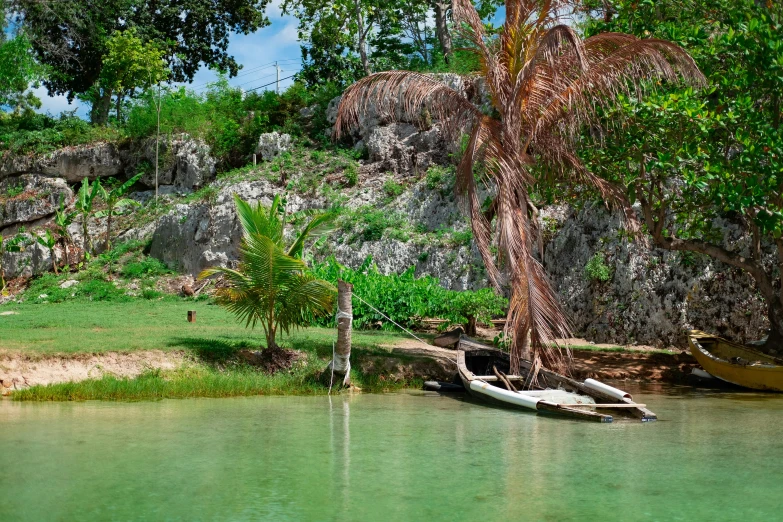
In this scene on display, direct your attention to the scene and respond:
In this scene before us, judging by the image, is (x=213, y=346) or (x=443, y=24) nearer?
(x=213, y=346)

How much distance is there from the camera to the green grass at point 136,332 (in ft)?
37.3

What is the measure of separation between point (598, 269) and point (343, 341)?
848cm

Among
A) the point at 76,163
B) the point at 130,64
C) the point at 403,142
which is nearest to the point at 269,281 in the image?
the point at 403,142

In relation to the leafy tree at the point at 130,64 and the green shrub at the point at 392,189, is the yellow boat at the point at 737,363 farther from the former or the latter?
the leafy tree at the point at 130,64

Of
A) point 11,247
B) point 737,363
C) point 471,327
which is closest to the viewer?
point 737,363

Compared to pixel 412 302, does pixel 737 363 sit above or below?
below

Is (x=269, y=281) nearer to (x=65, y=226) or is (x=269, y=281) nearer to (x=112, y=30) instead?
(x=65, y=226)

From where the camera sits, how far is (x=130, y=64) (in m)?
31.7

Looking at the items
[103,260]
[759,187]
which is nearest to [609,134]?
[759,187]

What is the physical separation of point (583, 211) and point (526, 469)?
13165 mm

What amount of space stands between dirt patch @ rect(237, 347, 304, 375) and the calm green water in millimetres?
1310

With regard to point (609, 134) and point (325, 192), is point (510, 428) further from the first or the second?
point (325, 192)

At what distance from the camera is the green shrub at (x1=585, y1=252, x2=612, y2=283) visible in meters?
18.0

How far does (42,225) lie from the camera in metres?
28.3
